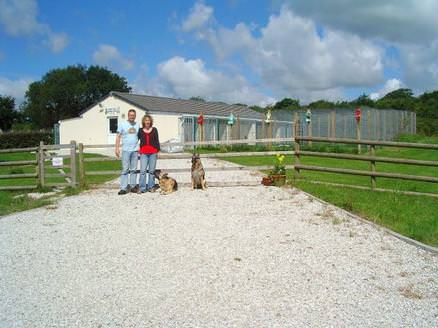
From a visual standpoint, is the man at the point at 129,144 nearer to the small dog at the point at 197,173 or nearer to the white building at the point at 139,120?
the small dog at the point at 197,173

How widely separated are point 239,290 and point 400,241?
10.1 feet

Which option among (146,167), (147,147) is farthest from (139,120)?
(147,147)

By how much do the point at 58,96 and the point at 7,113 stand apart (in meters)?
6.49

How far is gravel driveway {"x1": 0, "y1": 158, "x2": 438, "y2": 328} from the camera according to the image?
4.39 metres

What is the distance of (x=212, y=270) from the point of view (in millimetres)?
5562

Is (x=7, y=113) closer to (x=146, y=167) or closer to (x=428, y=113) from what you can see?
(x=428, y=113)

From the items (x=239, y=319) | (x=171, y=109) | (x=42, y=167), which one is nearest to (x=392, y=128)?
(x=171, y=109)

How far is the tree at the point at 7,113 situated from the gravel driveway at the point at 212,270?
5253cm

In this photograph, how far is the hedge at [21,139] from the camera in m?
34.9

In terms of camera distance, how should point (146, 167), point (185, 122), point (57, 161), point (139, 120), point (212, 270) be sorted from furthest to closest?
point (185, 122) < point (139, 120) < point (57, 161) < point (146, 167) < point (212, 270)

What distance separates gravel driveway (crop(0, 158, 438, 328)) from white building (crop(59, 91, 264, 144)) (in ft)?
65.1

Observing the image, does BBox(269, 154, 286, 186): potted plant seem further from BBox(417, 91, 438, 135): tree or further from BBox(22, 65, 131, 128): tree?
BBox(22, 65, 131, 128): tree

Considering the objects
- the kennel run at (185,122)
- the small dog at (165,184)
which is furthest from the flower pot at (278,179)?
the kennel run at (185,122)

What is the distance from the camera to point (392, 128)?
106 feet
